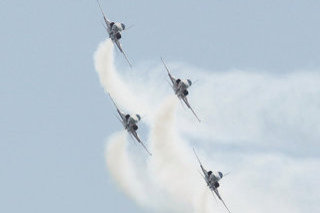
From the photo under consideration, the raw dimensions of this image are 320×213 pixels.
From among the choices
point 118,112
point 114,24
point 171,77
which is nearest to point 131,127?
point 118,112

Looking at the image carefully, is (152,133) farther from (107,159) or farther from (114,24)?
(114,24)

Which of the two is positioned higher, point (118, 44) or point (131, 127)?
point (118, 44)

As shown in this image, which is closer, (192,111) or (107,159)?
(107,159)

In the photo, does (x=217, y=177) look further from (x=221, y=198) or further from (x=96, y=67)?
(x=96, y=67)

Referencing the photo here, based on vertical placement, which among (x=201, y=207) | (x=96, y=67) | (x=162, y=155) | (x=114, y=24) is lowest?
(x=201, y=207)

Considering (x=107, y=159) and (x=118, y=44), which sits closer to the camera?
(x=107, y=159)

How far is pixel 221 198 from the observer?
103062 mm

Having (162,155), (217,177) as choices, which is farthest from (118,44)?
(217,177)

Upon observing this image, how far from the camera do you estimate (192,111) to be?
108 meters

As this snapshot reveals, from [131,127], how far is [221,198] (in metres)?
16.6

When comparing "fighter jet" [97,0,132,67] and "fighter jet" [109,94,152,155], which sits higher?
"fighter jet" [97,0,132,67]

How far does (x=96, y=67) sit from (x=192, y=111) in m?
16.1

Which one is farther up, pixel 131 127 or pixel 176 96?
pixel 176 96

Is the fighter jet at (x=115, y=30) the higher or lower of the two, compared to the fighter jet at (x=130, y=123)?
higher
